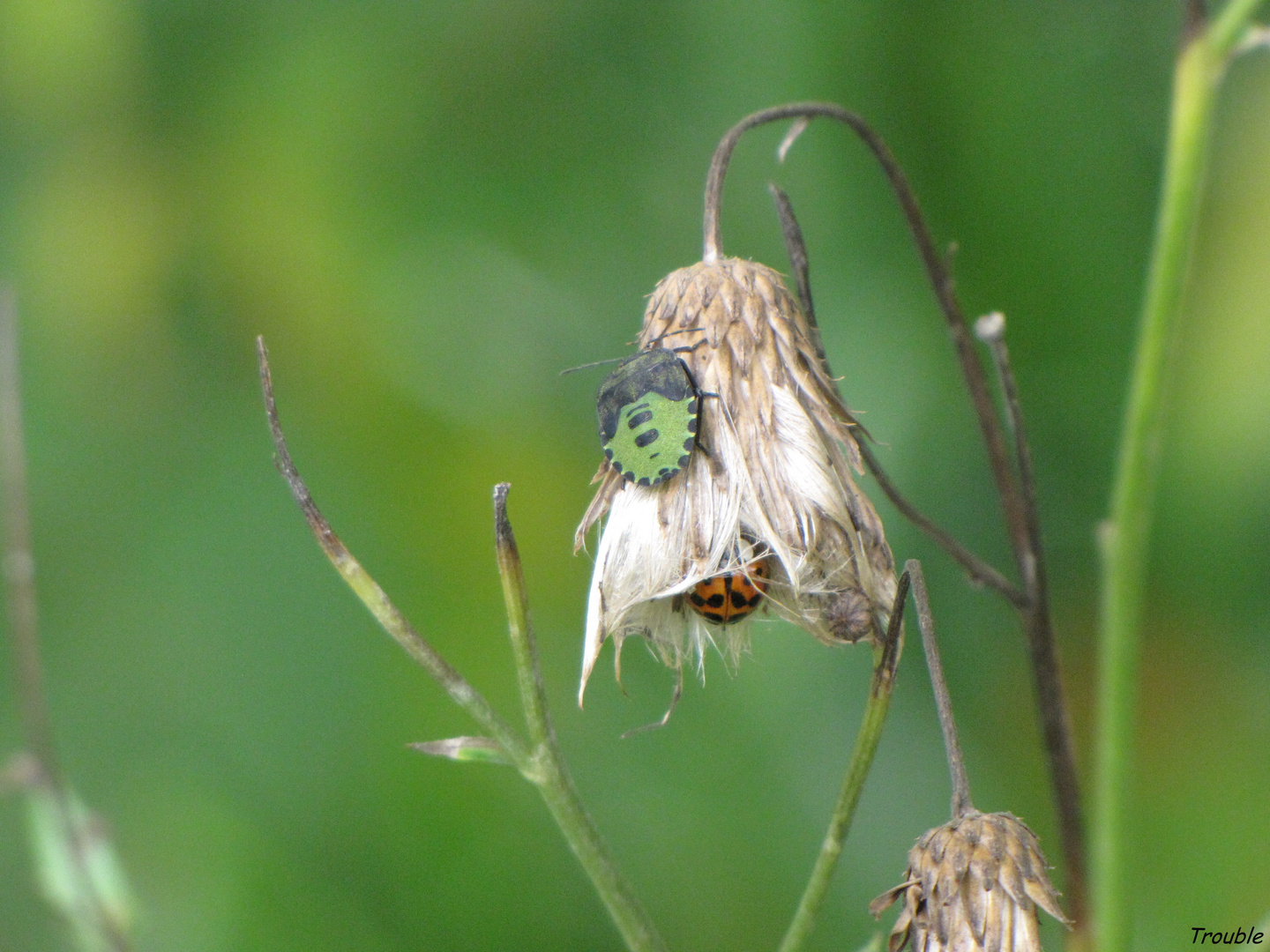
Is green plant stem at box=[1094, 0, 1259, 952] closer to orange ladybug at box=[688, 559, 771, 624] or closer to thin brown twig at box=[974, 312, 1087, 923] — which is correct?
thin brown twig at box=[974, 312, 1087, 923]

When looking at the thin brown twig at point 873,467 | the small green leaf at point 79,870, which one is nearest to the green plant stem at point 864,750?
the thin brown twig at point 873,467

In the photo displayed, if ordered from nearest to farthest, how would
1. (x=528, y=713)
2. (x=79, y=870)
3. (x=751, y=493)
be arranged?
(x=528, y=713) → (x=751, y=493) → (x=79, y=870)

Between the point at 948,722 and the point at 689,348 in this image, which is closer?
the point at 948,722

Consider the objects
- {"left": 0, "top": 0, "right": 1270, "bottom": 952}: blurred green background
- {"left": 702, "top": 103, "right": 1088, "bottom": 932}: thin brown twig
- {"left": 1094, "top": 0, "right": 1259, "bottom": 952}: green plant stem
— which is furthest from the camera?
{"left": 0, "top": 0, "right": 1270, "bottom": 952}: blurred green background

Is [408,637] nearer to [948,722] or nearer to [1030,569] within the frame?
[948,722]

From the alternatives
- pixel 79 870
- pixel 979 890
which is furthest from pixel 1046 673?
pixel 79 870

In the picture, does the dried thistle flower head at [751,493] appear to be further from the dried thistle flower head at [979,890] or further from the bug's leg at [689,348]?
the dried thistle flower head at [979,890]

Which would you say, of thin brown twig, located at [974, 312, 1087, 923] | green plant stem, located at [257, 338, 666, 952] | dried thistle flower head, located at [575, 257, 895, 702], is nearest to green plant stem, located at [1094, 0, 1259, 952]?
thin brown twig, located at [974, 312, 1087, 923]
